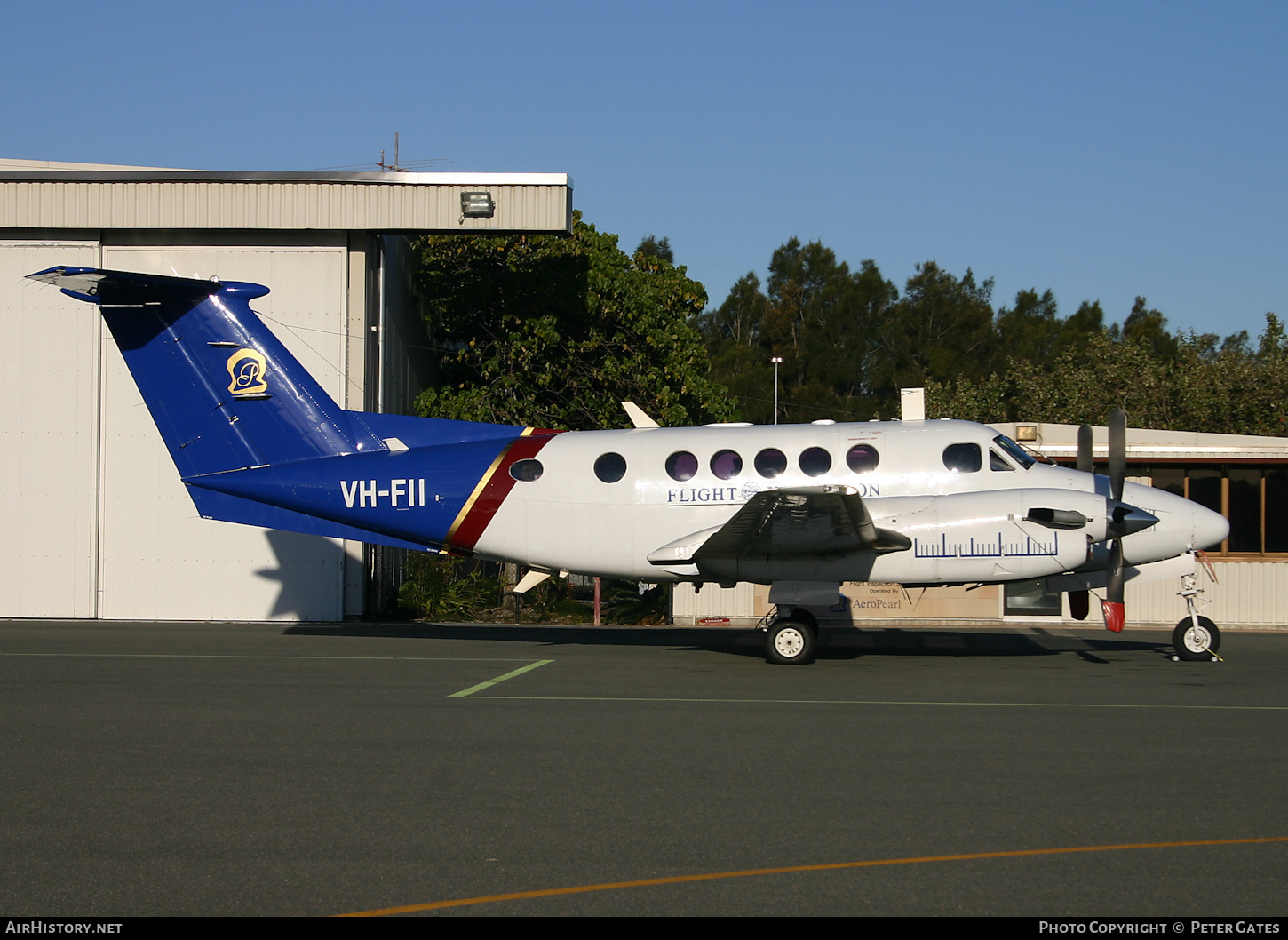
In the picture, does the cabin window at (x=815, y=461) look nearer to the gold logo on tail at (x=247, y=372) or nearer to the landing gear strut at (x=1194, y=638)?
the landing gear strut at (x=1194, y=638)

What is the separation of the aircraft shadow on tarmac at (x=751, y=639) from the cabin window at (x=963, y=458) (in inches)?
97.2

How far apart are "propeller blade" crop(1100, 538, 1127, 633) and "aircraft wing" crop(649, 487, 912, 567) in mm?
2344

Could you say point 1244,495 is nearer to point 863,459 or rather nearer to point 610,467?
point 863,459

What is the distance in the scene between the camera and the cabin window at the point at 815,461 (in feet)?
43.2

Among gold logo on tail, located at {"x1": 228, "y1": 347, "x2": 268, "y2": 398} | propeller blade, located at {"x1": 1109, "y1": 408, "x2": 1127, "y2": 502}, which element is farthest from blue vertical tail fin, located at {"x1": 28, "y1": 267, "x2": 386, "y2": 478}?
propeller blade, located at {"x1": 1109, "y1": 408, "x2": 1127, "y2": 502}

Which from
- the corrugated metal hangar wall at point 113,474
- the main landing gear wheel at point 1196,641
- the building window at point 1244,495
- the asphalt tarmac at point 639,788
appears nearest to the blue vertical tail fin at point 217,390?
the asphalt tarmac at point 639,788

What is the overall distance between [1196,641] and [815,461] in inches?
198

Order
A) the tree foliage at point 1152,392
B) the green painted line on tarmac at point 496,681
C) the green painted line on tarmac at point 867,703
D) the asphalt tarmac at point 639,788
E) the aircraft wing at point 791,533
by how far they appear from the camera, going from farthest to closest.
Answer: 1. the tree foliage at point 1152,392
2. the aircraft wing at point 791,533
3. the green painted line on tarmac at point 496,681
4. the green painted line on tarmac at point 867,703
5. the asphalt tarmac at point 639,788

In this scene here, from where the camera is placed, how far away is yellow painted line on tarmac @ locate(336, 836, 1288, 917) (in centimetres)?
448

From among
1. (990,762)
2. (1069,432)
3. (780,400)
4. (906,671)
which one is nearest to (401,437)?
(906,671)

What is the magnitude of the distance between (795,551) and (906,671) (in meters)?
1.88

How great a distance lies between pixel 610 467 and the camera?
44.7ft

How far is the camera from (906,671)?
1202 cm

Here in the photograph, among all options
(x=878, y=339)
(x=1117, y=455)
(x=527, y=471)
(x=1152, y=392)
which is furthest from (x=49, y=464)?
(x=878, y=339)
